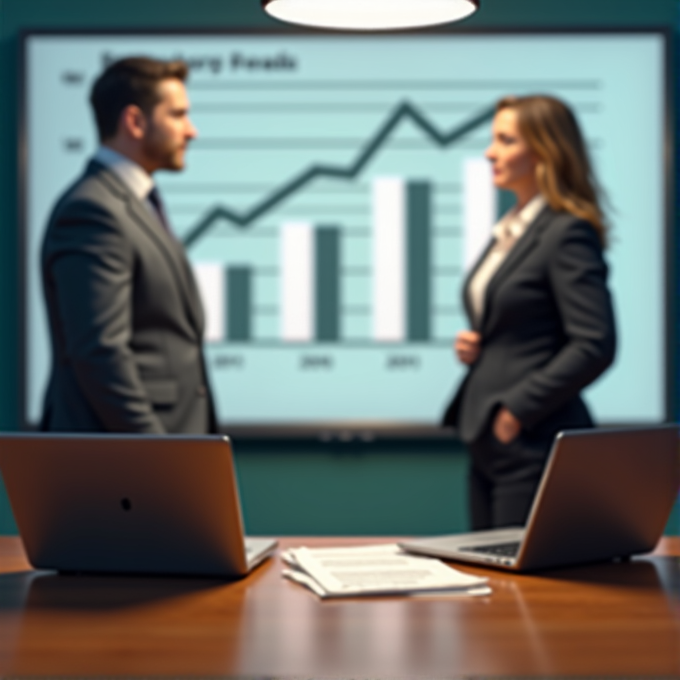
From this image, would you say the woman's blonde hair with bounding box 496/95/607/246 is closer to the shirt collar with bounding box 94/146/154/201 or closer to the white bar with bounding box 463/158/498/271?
the shirt collar with bounding box 94/146/154/201

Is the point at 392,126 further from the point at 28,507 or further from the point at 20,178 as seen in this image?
the point at 28,507

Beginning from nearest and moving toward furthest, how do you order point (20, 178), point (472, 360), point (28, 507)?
point (28, 507) < point (472, 360) < point (20, 178)

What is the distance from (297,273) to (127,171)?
1201mm

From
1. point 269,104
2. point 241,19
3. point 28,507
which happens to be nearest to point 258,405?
point 269,104

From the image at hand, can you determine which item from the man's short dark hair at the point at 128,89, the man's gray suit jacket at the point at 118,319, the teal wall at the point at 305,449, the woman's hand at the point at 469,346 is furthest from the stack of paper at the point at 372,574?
the teal wall at the point at 305,449

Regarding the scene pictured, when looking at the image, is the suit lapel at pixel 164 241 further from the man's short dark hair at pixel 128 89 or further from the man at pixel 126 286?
the man's short dark hair at pixel 128 89

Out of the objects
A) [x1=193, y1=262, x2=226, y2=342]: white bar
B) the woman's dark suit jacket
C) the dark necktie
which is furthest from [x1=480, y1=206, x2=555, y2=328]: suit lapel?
[x1=193, y1=262, x2=226, y2=342]: white bar

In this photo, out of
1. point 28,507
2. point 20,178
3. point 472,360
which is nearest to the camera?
point 28,507

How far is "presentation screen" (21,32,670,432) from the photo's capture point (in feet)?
12.3

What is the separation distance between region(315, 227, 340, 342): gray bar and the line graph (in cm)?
18

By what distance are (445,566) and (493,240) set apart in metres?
1.35

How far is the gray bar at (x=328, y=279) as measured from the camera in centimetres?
379

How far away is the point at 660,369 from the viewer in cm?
373

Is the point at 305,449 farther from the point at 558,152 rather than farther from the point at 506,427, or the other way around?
the point at 558,152
